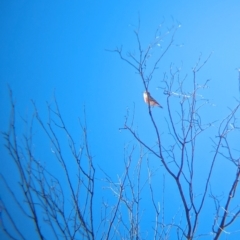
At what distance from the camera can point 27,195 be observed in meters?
1.45

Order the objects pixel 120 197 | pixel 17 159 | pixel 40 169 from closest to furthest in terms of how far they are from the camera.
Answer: pixel 17 159, pixel 120 197, pixel 40 169

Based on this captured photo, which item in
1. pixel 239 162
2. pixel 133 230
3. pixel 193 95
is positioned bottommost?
pixel 133 230

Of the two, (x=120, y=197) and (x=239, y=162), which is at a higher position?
(x=239, y=162)

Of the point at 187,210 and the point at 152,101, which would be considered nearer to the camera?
the point at 187,210

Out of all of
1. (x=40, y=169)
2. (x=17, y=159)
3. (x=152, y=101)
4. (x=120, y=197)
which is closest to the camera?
(x=17, y=159)

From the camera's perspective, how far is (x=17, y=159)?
1438 millimetres

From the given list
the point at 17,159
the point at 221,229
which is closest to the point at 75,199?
the point at 17,159

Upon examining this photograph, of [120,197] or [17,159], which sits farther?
[120,197]

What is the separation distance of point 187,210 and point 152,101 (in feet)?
2.66

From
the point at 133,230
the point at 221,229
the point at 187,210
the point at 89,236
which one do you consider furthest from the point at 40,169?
the point at 221,229

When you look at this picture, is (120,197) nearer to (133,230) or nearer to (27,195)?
(133,230)

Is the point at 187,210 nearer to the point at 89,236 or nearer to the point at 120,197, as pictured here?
the point at 120,197

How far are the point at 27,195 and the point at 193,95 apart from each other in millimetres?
828

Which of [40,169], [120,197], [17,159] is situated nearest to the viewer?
[17,159]
